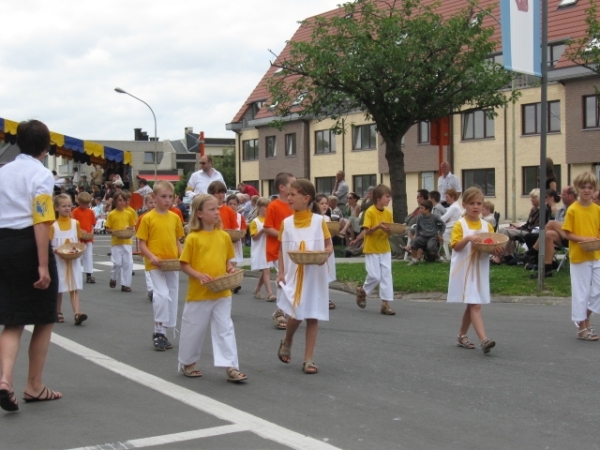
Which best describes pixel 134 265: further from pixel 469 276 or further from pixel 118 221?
pixel 469 276

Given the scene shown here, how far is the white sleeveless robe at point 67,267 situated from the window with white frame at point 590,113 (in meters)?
32.3

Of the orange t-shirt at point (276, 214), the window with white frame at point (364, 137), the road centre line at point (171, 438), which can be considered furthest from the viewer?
the window with white frame at point (364, 137)

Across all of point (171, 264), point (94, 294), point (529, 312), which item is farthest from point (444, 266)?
point (171, 264)

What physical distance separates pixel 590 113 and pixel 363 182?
53.7ft

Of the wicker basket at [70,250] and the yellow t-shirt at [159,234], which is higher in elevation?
the yellow t-shirt at [159,234]

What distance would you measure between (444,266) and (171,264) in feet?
32.7

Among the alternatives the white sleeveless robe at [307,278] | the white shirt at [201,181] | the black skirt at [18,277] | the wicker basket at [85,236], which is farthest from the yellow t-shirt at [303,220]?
the wicker basket at [85,236]

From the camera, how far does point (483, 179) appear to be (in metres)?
45.5

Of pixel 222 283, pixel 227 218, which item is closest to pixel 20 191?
pixel 222 283

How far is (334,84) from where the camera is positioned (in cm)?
2356

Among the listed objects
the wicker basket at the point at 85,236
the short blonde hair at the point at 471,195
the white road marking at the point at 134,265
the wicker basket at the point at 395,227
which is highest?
the short blonde hair at the point at 471,195

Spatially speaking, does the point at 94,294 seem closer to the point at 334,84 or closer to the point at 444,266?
the point at 444,266

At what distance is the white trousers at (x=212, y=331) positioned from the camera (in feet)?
25.1

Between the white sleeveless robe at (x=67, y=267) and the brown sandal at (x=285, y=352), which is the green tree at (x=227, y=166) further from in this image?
the brown sandal at (x=285, y=352)
